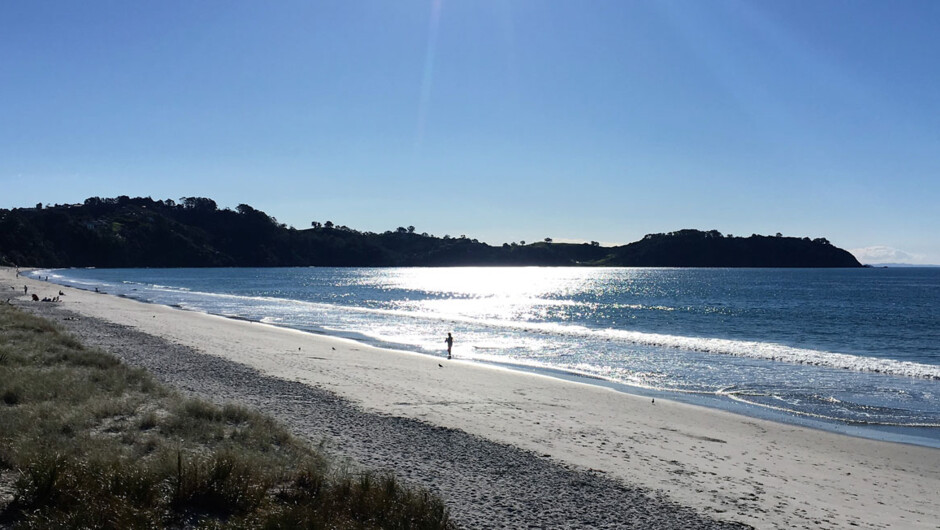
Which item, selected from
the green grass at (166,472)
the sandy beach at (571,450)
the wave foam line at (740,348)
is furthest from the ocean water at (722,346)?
the green grass at (166,472)

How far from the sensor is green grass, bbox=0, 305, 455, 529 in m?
6.38

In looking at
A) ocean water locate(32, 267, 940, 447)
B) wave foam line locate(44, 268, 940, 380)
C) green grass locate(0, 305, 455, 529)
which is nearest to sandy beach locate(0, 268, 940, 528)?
green grass locate(0, 305, 455, 529)

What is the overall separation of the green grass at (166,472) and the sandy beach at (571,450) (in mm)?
1318

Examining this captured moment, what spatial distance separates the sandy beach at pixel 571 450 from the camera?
29.3 ft

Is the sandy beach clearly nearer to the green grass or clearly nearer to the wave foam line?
the green grass

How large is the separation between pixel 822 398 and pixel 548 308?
4876cm

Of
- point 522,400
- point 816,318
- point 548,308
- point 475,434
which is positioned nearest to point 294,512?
point 475,434

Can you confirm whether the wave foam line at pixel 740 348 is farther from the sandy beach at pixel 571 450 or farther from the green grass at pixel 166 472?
the green grass at pixel 166 472

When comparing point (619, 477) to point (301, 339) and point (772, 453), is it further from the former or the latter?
point (301, 339)

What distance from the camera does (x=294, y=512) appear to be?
21.4ft

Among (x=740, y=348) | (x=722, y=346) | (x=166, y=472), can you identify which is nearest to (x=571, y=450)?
(x=166, y=472)

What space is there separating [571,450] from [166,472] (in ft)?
25.3

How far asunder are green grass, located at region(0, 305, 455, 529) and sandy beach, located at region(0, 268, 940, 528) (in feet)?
4.32

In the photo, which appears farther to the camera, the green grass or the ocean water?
the ocean water
